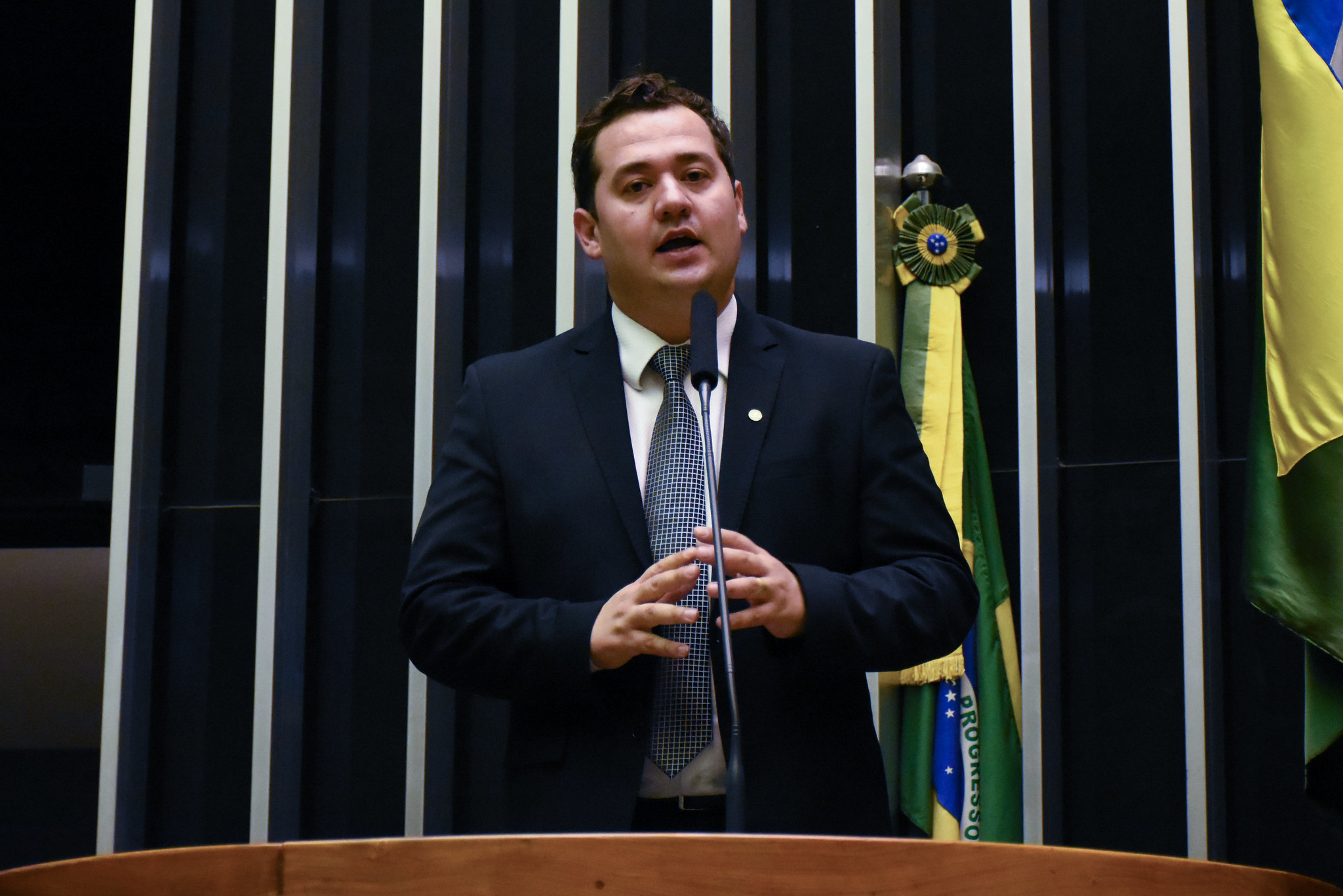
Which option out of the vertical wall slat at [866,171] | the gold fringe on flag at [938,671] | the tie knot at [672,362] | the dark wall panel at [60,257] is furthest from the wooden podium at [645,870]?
the dark wall panel at [60,257]

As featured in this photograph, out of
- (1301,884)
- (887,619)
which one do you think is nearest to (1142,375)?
(887,619)

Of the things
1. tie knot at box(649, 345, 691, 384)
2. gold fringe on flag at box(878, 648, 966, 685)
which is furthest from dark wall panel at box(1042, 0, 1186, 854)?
tie knot at box(649, 345, 691, 384)

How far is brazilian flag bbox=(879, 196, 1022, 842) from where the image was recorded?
2.65 metres

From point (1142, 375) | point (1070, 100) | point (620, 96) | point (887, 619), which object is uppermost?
point (1070, 100)

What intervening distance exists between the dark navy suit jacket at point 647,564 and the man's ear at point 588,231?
0.50ft

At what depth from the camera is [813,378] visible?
1.78 m

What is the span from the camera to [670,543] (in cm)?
166

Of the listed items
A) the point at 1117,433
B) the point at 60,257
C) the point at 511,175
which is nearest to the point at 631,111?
the point at 511,175

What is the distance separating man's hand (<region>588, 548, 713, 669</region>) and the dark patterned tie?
139 mm

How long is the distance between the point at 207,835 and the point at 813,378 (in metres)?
2.03

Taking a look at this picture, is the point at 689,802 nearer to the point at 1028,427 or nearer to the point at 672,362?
the point at 672,362

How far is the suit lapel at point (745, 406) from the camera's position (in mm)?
1676

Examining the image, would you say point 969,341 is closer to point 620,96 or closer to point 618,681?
point 620,96

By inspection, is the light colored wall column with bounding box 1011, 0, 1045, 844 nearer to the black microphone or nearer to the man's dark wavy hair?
the man's dark wavy hair
